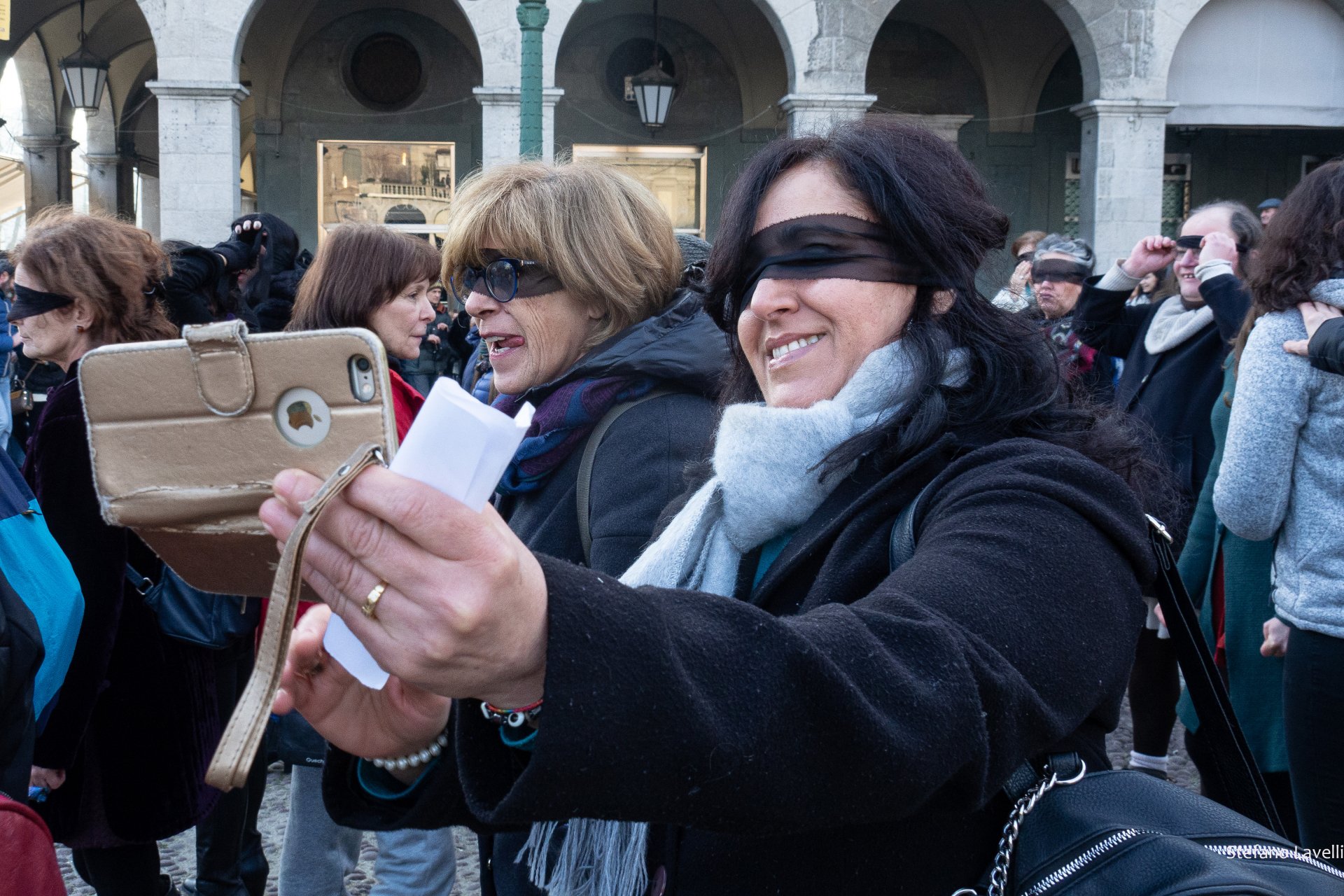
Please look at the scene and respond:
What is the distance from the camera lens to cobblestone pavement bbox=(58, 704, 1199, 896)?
410cm

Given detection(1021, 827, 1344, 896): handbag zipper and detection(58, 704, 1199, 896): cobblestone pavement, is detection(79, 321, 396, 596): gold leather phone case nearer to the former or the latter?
detection(1021, 827, 1344, 896): handbag zipper

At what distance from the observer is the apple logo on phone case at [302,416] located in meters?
0.88

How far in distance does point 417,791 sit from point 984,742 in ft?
2.13

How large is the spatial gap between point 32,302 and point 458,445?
3.25 m

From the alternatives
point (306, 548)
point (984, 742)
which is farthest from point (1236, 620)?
point (306, 548)

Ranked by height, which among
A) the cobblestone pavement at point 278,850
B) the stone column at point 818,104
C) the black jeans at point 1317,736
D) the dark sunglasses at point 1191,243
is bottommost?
the cobblestone pavement at point 278,850

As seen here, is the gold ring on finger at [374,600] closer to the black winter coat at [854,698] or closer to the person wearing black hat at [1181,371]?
the black winter coat at [854,698]

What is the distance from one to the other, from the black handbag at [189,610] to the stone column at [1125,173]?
12154 mm

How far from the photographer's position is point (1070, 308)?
19.5 feet

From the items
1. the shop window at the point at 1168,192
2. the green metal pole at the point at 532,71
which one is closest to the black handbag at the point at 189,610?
the green metal pole at the point at 532,71

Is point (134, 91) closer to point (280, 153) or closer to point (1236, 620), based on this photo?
point (280, 153)

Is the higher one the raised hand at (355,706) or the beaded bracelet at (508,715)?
the beaded bracelet at (508,715)

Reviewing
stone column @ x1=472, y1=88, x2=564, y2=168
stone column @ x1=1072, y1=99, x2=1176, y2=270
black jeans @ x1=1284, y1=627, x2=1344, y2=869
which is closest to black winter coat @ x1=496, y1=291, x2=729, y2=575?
black jeans @ x1=1284, y1=627, x2=1344, y2=869

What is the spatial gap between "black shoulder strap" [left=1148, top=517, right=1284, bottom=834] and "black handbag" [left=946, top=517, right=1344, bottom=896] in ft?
0.38
